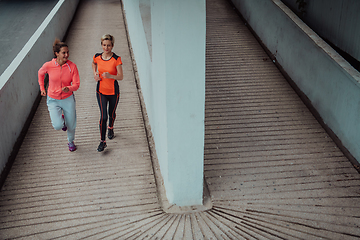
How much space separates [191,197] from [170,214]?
33 cm

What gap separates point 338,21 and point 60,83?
5.29 m

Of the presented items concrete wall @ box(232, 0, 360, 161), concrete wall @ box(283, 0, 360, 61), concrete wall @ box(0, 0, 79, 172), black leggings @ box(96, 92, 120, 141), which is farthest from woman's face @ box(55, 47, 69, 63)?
concrete wall @ box(283, 0, 360, 61)

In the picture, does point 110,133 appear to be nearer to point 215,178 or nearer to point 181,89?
point 215,178

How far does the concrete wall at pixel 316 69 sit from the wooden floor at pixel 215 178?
285 mm

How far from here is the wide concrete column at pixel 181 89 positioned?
335 centimetres

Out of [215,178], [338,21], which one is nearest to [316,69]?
[338,21]

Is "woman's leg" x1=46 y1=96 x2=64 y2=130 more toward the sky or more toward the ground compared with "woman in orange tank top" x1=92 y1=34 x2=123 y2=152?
more toward the ground

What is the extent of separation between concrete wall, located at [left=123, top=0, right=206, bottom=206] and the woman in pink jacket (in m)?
1.28

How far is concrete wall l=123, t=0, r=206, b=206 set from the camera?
3.35 m

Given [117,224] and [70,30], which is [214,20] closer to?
[70,30]

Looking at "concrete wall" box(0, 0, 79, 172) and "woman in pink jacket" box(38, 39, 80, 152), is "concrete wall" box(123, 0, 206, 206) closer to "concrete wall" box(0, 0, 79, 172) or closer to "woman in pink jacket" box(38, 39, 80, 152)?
"woman in pink jacket" box(38, 39, 80, 152)

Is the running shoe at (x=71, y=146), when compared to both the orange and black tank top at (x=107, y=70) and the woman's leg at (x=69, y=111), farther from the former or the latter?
the orange and black tank top at (x=107, y=70)

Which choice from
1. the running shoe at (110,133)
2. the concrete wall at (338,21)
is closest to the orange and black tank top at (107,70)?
the running shoe at (110,133)

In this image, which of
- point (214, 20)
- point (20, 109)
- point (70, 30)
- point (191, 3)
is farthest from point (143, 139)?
point (70, 30)
